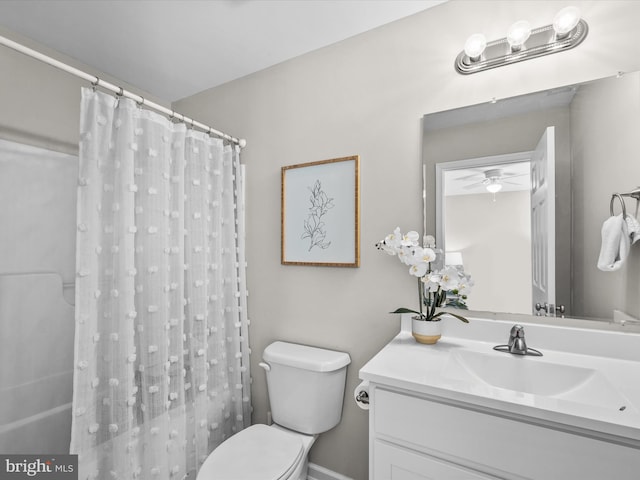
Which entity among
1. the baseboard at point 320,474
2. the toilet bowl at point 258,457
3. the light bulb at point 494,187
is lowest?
the baseboard at point 320,474

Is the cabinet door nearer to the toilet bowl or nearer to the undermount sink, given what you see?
the undermount sink

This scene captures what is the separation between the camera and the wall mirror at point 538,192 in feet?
3.78

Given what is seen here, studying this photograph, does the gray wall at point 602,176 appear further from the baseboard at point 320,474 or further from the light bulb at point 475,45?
the baseboard at point 320,474

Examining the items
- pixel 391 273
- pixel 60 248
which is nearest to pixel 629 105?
pixel 391 273

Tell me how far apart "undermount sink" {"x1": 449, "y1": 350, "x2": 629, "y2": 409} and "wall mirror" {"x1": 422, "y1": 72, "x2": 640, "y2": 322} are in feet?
0.75

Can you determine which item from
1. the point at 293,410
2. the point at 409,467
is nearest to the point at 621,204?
the point at 409,467

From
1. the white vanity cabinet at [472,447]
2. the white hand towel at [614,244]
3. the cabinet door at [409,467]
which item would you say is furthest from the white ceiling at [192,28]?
the cabinet door at [409,467]

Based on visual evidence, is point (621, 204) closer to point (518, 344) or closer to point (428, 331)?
point (518, 344)

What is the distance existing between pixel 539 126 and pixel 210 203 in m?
1.56

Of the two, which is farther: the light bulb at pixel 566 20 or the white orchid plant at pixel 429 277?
the white orchid plant at pixel 429 277

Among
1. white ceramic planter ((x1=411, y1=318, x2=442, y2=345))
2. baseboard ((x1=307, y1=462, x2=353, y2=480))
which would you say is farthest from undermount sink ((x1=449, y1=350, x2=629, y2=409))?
baseboard ((x1=307, y1=462, x2=353, y2=480))

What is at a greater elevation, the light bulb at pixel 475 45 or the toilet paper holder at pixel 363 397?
the light bulb at pixel 475 45

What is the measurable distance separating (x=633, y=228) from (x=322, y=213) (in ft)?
4.12

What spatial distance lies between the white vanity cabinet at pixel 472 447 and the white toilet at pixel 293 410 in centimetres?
50
